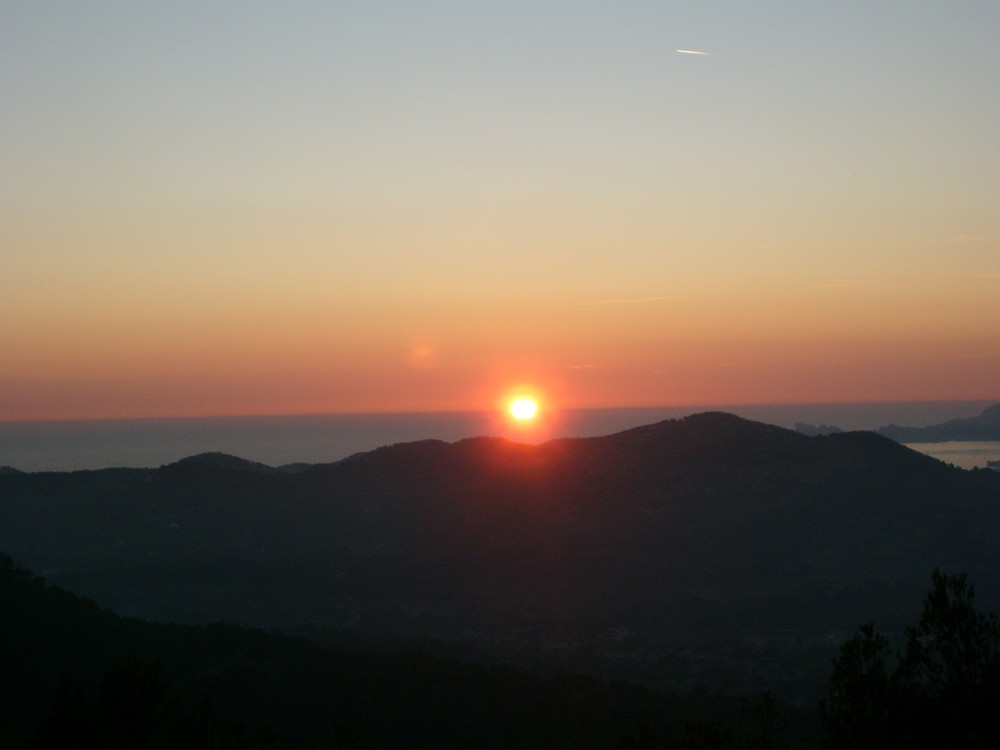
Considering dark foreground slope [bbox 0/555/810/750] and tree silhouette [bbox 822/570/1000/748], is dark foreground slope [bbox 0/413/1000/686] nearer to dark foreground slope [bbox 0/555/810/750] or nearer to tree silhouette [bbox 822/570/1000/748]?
dark foreground slope [bbox 0/555/810/750]

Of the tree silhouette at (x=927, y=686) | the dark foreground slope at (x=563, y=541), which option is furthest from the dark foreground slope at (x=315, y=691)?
the tree silhouette at (x=927, y=686)

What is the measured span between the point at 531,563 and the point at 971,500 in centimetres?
4130

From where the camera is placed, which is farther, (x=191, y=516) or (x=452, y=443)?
(x=452, y=443)

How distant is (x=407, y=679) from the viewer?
37.9 metres

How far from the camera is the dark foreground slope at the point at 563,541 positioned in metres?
59.5

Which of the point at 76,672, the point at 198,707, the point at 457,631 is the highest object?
the point at 198,707

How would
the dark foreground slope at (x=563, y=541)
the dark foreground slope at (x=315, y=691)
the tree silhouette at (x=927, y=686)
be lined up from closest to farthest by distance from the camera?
1. the tree silhouette at (x=927, y=686)
2. the dark foreground slope at (x=315, y=691)
3. the dark foreground slope at (x=563, y=541)

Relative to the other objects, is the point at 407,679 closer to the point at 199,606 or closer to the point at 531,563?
the point at 199,606

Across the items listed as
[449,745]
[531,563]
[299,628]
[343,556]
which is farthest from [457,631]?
[449,745]

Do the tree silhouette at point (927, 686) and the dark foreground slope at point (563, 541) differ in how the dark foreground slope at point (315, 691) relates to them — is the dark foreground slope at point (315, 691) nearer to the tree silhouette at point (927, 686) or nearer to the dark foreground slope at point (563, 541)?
the dark foreground slope at point (563, 541)

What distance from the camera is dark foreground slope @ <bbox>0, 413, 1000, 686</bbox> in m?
59.5

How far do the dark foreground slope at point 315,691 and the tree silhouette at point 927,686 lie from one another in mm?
13624

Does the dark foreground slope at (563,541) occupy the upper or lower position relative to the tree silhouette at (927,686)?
lower

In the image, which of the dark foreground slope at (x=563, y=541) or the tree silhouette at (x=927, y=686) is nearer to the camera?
the tree silhouette at (x=927, y=686)
